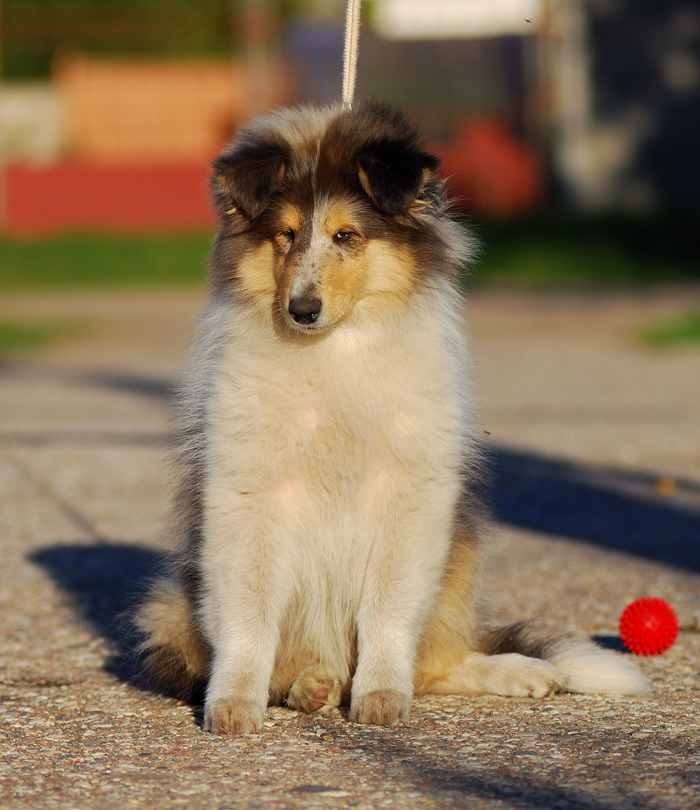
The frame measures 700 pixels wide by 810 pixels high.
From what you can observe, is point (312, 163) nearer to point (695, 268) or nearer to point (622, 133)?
point (695, 268)

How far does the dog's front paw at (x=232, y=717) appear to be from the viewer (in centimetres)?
379

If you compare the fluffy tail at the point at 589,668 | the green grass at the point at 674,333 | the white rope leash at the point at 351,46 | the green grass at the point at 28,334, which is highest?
the white rope leash at the point at 351,46

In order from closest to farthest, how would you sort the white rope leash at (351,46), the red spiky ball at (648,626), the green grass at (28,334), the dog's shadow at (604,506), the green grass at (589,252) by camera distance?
the white rope leash at (351,46)
the red spiky ball at (648,626)
the dog's shadow at (604,506)
the green grass at (28,334)
the green grass at (589,252)

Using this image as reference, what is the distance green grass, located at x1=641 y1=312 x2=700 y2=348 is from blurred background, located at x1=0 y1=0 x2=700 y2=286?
30.1 ft

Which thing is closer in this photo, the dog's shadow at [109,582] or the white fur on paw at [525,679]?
the white fur on paw at [525,679]

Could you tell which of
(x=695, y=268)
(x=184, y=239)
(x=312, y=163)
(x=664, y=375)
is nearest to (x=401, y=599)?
(x=312, y=163)

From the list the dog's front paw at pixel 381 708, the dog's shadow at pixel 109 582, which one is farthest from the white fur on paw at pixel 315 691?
the dog's shadow at pixel 109 582

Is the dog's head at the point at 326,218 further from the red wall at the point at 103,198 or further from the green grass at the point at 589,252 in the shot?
the red wall at the point at 103,198

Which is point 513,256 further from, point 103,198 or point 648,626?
point 648,626

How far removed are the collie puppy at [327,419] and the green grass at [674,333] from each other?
10.6 metres

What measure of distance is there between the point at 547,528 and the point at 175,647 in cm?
314

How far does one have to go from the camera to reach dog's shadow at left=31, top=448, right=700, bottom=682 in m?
5.51

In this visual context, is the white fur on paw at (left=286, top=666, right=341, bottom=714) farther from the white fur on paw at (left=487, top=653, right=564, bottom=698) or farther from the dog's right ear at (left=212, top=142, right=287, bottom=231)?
the dog's right ear at (left=212, top=142, right=287, bottom=231)

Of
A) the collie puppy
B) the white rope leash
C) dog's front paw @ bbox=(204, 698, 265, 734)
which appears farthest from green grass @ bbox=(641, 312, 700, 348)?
dog's front paw @ bbox=(204, 698, 265, 734)
